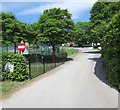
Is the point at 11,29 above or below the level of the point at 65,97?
above

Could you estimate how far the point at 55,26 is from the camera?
13.8m

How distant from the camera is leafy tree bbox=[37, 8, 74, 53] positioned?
1365cm

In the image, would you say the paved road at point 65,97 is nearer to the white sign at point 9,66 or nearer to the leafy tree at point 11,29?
the white sign at point 9,66

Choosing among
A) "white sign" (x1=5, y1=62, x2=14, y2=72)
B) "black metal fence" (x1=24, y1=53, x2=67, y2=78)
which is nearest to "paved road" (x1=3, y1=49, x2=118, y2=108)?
"white sign" (x1=5, y1=62, x2=14, y2=72)

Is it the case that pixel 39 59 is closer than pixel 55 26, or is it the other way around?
pixel 39 59

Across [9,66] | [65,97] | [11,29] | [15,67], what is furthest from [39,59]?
[11,29]

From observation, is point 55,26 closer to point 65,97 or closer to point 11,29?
point 11,29

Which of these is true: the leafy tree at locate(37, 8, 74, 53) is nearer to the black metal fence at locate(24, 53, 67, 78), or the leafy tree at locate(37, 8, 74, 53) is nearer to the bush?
the black metal fence at locate(24, 53, 67, 78)

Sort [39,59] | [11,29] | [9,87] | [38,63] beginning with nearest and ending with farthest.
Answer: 1. [9,87]
2. [38,63]
3. [39,59]
4. [11,29]

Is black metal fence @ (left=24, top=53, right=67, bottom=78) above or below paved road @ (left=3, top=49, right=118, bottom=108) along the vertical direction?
above

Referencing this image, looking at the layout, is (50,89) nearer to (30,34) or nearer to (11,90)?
(11,90)

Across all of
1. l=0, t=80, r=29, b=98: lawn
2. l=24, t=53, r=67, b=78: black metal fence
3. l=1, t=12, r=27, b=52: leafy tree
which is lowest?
l=0, t=80, r=29, b=98: lawn

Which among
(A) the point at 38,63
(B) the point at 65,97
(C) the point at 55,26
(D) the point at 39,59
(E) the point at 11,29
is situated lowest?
(B) the point at 65,97

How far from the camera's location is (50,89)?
602 centimetres
